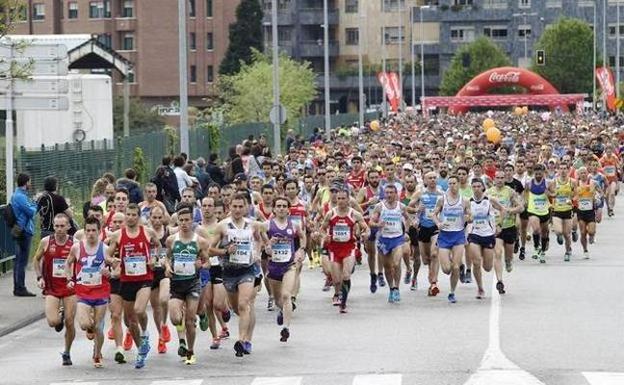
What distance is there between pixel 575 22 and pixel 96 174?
333 ft

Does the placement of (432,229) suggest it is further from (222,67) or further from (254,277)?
(222,67)

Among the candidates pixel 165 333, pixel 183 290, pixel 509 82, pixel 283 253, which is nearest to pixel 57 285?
pixel 183 290

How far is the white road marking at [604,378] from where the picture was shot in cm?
1653

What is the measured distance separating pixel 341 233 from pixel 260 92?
60.6 meters

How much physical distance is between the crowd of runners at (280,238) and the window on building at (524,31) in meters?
A: 111

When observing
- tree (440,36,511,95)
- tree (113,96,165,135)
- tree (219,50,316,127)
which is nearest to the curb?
tree (219,50,316,127)

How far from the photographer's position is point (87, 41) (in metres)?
51.4

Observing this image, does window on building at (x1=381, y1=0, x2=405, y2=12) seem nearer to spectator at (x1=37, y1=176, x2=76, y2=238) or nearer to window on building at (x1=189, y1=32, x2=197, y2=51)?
window on building at (x1=189, y1=32, x2=197, y2=51)

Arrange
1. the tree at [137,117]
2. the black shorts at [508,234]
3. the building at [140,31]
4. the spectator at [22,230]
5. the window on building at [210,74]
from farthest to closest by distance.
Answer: the window on building at [210,74]
the building at [140,31]
the tree at [137,117]
the black shorts at [508,234]
the spectator at [22,230]

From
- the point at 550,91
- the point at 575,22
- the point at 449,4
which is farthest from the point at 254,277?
the point at 449,4

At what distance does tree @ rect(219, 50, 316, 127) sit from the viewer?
3270 inches

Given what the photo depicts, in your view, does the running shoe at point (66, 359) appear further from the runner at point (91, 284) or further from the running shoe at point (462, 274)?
the running shoe at point (462, 274)

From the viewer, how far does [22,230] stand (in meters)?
25.9

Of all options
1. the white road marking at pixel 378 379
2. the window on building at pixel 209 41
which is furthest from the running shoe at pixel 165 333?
the window on building at pixel 209 41
